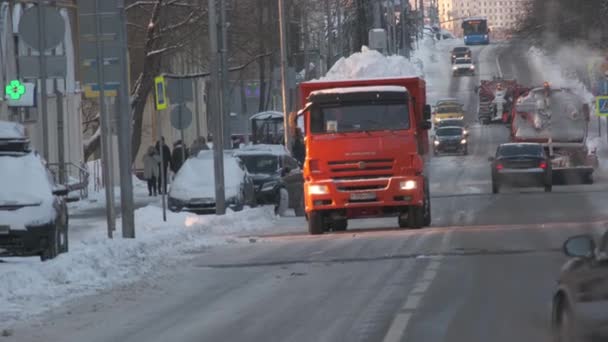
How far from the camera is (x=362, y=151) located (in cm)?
2652

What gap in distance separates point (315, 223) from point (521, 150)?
1824 centimetres

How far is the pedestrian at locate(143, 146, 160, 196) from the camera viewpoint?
1838 inches

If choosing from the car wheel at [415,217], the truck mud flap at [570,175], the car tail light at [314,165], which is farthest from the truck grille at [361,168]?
the truck mud flap at [570,175]

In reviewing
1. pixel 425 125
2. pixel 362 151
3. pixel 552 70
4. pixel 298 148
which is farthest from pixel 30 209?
pixel 552 70

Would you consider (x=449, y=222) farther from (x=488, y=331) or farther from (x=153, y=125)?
(x=153, y=125)

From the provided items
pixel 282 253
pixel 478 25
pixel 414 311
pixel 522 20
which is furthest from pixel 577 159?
pixel 478 25

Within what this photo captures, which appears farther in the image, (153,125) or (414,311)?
(153,125)

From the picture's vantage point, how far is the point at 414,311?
1416 centimetres

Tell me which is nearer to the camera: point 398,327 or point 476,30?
point 398,327

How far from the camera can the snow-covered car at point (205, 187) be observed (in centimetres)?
3422

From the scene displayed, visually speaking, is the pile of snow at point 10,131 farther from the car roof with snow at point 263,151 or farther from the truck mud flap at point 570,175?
the truck mud flap at point 570,175

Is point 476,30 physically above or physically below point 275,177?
above

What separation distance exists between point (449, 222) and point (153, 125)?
1704 inches

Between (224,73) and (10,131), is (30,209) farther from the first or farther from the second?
(224,73)
